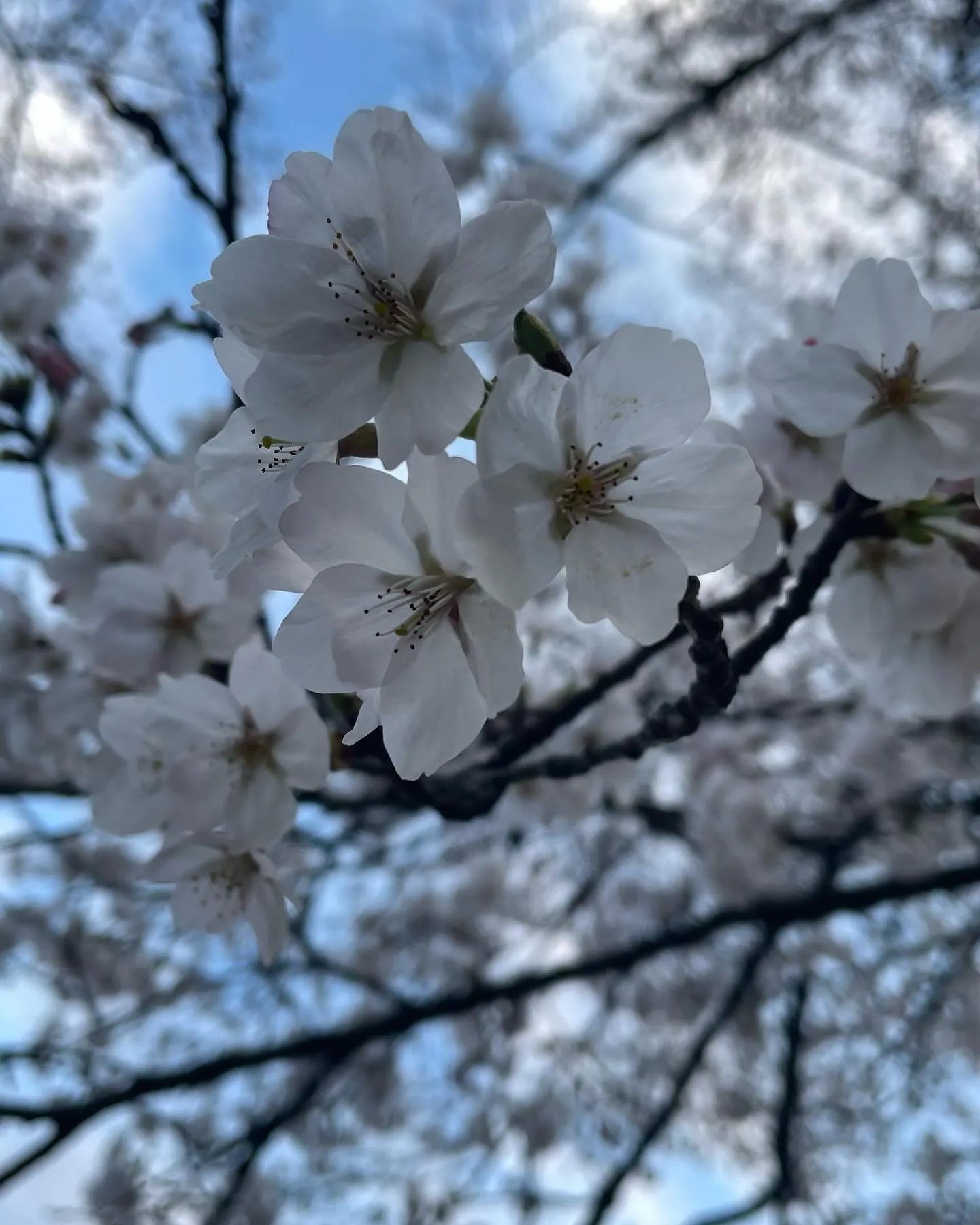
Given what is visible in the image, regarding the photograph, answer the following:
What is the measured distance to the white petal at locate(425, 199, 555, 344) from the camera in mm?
663

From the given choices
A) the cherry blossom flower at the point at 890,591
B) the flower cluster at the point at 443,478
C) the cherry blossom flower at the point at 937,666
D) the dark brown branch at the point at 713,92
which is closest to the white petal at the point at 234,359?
the flower cluster at the point at 443,478

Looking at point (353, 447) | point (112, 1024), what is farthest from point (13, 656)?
point (112, 1024)

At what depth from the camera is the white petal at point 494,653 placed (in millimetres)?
703

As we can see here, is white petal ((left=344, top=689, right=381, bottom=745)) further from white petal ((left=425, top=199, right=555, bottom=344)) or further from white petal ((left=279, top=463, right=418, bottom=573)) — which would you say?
white petal ((left=425, top=199, right=555, bottom=344))

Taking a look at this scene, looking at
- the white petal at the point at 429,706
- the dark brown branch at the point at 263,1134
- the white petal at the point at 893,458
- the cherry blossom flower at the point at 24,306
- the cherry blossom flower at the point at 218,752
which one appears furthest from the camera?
the dark brown branch at the point at 263,1134

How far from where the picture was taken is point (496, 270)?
0.68 meters

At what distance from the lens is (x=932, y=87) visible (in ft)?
16.7

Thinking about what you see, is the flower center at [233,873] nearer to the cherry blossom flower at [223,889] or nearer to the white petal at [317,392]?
the cherry blossom flower at [223,889]

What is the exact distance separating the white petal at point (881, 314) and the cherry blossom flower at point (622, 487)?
0.32m

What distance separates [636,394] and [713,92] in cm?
509

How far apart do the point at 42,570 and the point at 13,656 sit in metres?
0.45

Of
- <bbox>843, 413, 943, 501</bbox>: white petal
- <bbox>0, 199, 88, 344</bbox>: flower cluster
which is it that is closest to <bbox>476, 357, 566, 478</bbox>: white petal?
<bbox>843, 413, 943, 501</bbox>: white petal

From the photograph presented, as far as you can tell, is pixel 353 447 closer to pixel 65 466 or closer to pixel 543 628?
pixel 65 466

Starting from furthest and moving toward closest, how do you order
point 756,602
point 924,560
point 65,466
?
point 65,466 → point 756,602 → point 924,560
